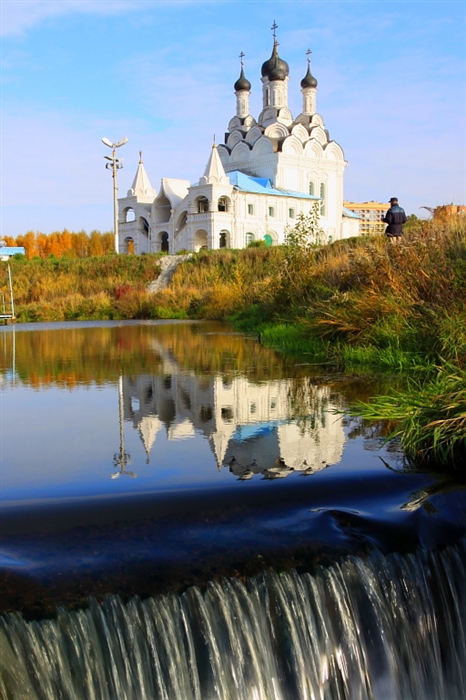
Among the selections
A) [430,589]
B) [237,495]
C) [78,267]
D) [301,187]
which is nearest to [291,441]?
[237,495]

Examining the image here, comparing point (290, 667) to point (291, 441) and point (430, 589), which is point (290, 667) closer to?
point (430, 589)

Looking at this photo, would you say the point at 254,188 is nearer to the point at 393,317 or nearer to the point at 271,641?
the point at 393,317

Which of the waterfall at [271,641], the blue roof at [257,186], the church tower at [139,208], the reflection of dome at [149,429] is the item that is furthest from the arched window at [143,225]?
the waterfall at [271,641]

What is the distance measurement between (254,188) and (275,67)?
37.2 ft

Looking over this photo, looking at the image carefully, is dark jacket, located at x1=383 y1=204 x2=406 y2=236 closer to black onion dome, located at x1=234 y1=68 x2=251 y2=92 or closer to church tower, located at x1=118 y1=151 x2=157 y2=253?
church tower, located at x1=118 y1=151 x2=157 y2=253

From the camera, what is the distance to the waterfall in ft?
9.68

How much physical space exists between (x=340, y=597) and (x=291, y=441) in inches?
81.2

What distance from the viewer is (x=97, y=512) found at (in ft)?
12.3

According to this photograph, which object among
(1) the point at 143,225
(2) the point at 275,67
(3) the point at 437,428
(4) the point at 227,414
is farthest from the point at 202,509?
(2) the point at 275,67

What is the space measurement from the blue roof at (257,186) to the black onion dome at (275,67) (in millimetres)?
8408

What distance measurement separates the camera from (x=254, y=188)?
47.7 meters

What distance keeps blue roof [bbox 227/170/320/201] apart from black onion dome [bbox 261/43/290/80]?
8.41m

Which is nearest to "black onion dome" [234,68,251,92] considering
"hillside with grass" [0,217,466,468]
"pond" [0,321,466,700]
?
"hillside with grass" [0,217,466,468]

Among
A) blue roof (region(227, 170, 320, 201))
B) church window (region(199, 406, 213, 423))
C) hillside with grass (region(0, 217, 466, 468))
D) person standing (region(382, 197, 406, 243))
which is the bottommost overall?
church window (region(199, 406, 213, 423))
